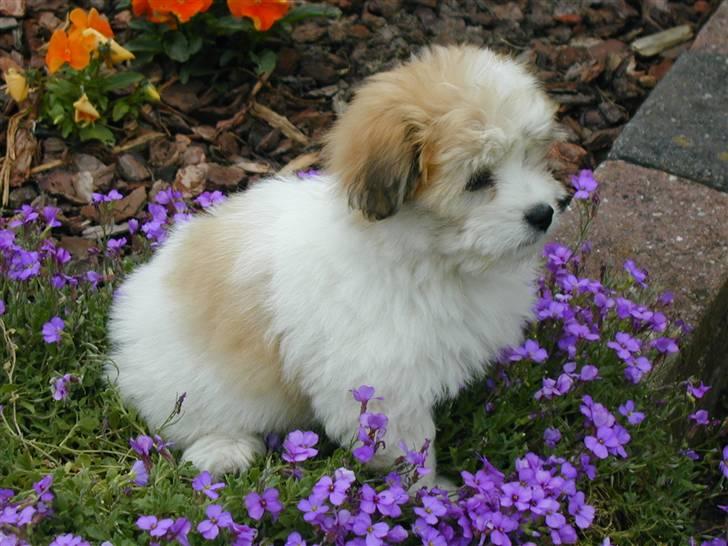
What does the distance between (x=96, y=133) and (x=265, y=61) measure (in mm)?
880

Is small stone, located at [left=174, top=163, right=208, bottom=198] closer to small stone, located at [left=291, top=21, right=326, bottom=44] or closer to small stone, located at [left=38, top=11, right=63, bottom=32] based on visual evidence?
small stone, located at [left=291, top=21, right=326, bottom=44]

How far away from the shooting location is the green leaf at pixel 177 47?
480 centimetres

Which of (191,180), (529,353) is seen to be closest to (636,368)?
(529,353)

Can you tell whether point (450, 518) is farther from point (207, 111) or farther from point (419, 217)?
point (207, 111)

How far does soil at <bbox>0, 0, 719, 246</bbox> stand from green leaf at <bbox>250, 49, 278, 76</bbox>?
0.09 meters

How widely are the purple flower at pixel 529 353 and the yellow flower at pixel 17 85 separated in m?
2.61

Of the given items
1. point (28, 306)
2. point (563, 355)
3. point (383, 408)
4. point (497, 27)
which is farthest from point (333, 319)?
point (497, 27)

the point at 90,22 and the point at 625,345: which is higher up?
the point at 90,22

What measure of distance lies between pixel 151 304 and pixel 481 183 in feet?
3.90

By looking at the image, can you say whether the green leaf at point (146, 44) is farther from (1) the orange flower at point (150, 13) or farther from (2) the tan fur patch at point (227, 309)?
(2) the tan fur patch at point (227, 309)

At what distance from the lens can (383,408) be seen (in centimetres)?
299

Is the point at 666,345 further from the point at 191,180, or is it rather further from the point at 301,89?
the point at 301,89

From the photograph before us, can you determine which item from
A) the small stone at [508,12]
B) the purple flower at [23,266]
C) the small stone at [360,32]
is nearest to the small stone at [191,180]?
the purple flower at [23,266]

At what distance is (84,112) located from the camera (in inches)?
180
